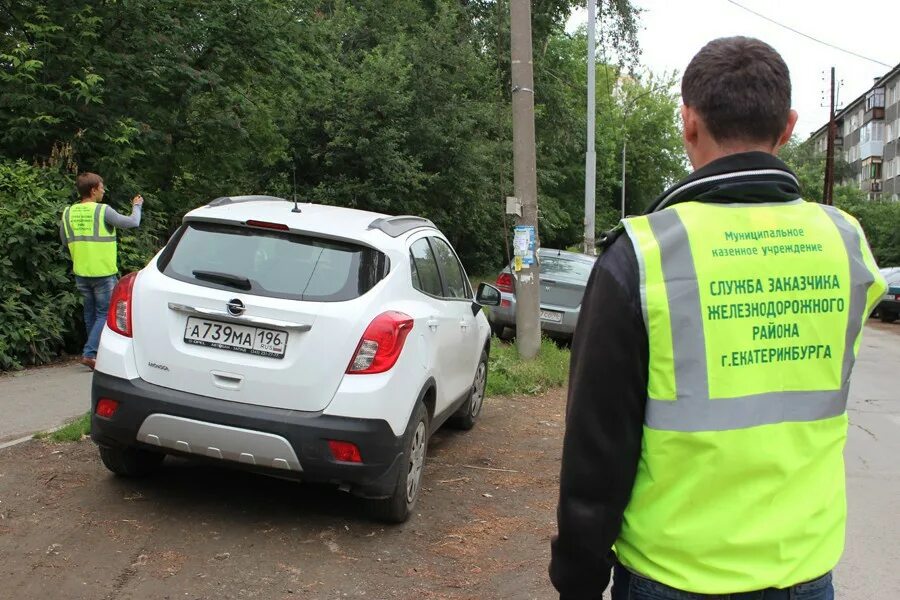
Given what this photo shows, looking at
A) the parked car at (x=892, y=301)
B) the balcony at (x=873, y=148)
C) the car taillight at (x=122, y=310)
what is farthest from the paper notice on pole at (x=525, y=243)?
the balcony at (x=873, y=148)

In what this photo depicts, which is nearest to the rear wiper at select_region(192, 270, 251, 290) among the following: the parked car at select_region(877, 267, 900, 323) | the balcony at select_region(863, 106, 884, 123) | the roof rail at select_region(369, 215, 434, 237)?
the roof rail at select_region(369, 215, 434, 237)

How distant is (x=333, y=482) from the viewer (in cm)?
437

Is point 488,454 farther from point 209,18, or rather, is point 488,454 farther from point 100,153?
point 209,18

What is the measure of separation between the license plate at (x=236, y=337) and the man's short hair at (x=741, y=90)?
9.78ft

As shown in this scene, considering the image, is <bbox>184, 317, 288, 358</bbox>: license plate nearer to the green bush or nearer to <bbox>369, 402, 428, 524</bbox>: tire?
<bbox>369, 402, 428, 524</bbox>: tire

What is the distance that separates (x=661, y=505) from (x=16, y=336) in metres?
7.78

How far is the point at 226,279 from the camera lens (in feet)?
14.9

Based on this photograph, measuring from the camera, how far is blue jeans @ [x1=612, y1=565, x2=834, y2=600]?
64.9 inches

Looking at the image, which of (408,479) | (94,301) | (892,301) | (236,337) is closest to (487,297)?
(408,479)

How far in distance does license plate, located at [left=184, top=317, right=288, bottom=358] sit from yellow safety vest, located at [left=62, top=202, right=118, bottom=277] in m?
3.91

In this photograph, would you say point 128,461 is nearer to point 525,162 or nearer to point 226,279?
point 226,279

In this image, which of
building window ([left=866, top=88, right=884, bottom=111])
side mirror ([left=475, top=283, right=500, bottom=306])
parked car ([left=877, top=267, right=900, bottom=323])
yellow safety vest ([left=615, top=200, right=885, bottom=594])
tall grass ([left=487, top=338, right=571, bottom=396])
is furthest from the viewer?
building window ([left=866, top=88, right=884, bottom=111])

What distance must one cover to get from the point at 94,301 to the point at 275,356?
451 centimetres

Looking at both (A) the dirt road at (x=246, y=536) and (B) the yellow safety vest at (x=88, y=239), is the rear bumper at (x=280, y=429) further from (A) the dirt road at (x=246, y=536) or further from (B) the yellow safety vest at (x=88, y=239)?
(B) the yellow safety vest at (x=88, y=239)
